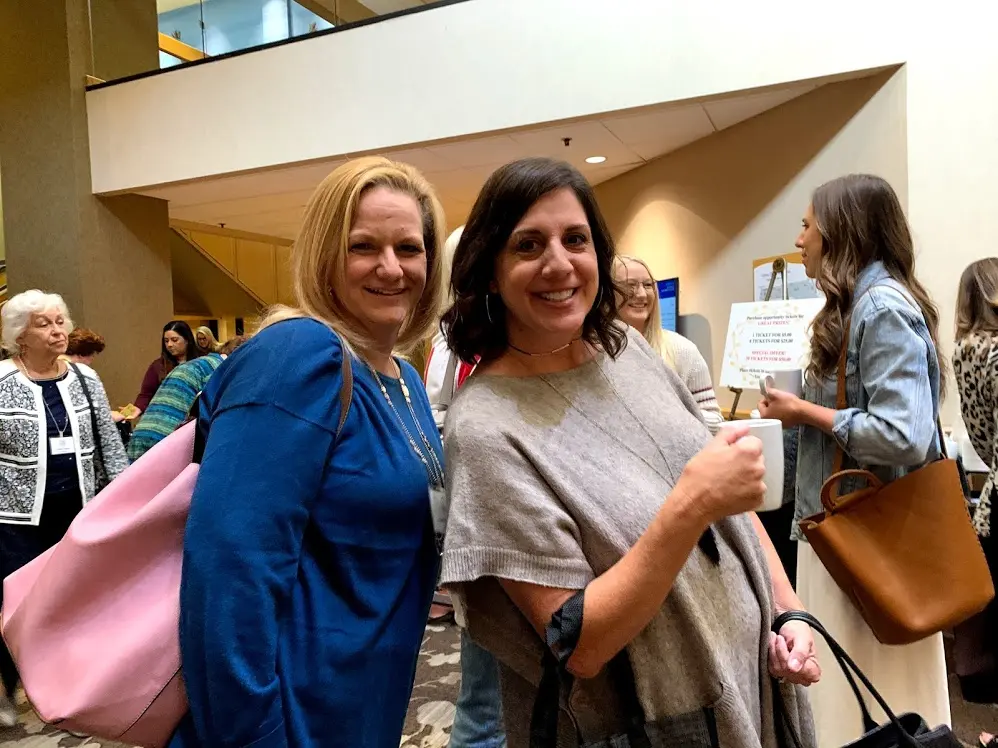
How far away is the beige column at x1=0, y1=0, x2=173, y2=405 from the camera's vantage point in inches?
237

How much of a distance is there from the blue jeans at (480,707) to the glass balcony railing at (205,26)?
178 inches

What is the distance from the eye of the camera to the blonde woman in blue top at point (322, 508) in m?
0.88

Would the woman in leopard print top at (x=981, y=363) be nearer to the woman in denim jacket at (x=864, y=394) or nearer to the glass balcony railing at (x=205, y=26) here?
the woman in denim jacket at (x=864, y=394)

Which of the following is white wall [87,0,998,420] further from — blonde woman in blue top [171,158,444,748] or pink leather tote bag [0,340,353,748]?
pink leather tote bag [0,340,353,748]

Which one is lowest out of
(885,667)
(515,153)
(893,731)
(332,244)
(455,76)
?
(885,667)

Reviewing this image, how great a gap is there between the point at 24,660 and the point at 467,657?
1223 millimetres

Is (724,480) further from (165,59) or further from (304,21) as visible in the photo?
(165,59)

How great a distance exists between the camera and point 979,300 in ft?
9.00

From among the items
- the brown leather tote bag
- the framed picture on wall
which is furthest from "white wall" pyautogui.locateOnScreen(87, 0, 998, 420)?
the brown leather tote bag

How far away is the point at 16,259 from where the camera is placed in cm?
633

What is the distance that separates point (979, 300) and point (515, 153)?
11.2 feet

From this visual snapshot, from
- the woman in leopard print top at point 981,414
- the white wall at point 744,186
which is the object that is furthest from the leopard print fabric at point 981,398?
the white wall at point 744,186

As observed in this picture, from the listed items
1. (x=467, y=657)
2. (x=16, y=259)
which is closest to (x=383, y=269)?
(x=467, y=657)

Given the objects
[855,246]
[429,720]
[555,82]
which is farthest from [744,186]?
[429,720]
